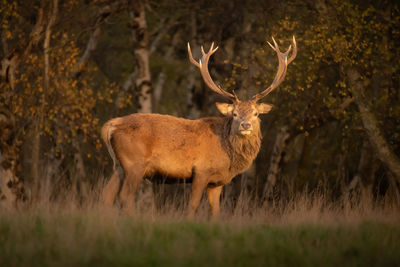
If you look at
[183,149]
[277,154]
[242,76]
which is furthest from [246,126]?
[277,154]

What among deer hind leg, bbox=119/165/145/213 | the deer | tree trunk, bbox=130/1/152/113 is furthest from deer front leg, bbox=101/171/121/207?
tree trunk, bbox=130/1/152/113

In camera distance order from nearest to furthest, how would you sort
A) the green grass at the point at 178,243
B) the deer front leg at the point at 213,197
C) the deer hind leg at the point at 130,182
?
the green grass at the point at 178,243, the deer hind leg at the point at 130,182, the deer front leg at the point at 213,197

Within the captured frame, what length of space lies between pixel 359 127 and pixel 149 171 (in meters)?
4.38

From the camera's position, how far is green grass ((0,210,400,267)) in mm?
5473

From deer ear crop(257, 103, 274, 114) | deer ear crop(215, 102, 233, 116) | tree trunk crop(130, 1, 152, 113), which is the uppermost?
tree trunk crop(130, 1, 152, 113)

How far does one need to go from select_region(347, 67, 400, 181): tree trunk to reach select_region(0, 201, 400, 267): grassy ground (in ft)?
9.28

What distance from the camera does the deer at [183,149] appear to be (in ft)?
29.3

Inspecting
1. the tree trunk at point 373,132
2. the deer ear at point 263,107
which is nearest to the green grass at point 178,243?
the deer ear at point 263,107

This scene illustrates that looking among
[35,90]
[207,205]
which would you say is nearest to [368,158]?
[207,205]

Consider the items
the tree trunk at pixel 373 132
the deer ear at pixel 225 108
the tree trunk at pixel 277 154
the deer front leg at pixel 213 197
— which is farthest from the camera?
the tree trunk at pixel 277 154

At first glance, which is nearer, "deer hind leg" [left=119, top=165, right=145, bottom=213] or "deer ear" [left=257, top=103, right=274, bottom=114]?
"deer hind leg" [left=119, top=165, right=145, bottom=213]

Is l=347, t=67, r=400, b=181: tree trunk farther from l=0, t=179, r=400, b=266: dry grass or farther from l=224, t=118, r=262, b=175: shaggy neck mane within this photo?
l=0, t=179, r=400, b=266: dry grass

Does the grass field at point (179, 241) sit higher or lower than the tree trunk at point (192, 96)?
lower

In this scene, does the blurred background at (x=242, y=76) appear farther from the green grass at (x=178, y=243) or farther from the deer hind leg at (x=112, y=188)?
the green grass at (x=178, y=243)
